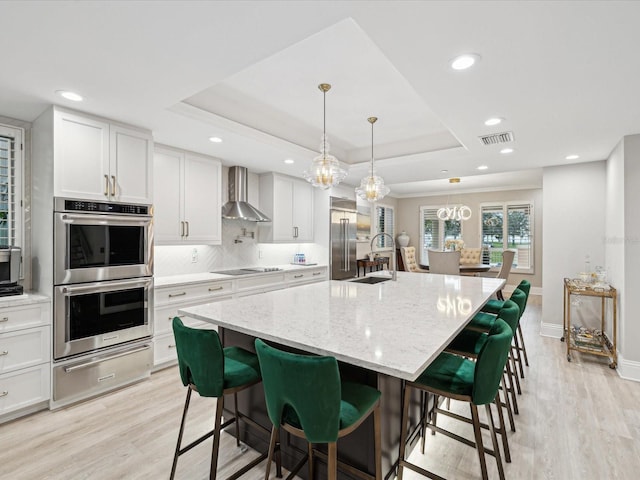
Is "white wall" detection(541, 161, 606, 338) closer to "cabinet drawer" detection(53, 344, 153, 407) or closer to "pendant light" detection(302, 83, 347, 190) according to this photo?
"pendant light" detection(302, 83, 347, 190)

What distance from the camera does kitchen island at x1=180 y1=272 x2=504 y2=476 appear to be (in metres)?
1.41

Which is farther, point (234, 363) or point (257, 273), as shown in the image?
point (257, 273)

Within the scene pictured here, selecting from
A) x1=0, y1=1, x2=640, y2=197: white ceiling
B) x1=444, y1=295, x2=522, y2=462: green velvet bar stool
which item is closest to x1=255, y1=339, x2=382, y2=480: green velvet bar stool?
x1=444, y1=295, x2=522, y2=462: green velvet bar stool

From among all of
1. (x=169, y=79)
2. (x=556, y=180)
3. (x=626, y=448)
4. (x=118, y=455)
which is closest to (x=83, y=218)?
(x=169, y=79)

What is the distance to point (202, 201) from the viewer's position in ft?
13.3

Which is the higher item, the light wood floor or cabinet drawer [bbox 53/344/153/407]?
cabinet drawer [bbox 53/344/153/407]

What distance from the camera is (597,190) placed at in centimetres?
425

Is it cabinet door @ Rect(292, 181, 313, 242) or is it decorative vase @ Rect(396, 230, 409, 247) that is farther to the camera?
decorative vase @ Rect(396, 230, 409, 247)

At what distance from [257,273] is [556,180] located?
4280mm

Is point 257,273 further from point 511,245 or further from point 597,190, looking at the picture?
point 511,245

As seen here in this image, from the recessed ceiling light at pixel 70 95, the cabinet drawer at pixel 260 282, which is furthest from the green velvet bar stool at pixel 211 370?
the cabinet drawer at pixel 260 282

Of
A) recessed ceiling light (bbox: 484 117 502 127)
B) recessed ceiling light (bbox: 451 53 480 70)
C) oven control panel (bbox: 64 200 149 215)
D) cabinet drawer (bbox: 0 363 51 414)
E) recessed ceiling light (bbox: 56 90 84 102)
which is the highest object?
recessed ceiling light (bbox: 484 117 502 127)

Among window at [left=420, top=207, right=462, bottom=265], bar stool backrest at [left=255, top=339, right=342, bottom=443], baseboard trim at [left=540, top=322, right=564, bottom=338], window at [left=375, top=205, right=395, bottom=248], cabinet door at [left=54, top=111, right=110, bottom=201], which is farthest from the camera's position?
window at [left=420, top=207, right=462, bottom=265]

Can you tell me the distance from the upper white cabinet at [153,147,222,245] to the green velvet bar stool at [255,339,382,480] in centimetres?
279
